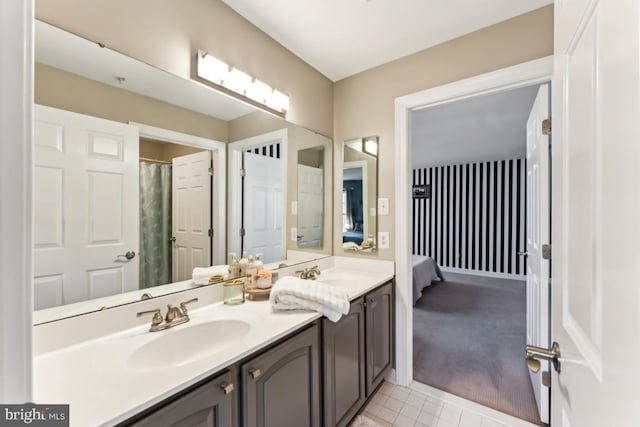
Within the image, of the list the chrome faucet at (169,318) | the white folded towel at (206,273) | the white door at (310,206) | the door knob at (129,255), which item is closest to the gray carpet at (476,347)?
the white door at (310,206)

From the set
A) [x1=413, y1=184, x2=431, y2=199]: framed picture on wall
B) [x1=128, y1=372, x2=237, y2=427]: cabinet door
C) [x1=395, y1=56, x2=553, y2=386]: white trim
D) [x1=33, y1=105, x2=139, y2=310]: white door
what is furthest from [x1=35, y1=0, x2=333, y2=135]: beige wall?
[x1=413, y1=184, x2=431, y2=199]: framed picture on wall

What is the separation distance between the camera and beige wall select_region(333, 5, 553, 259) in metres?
1.57

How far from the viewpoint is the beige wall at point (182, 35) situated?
1034mm

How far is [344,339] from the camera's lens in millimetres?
1486

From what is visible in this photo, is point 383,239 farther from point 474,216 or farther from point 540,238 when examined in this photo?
point 474,216

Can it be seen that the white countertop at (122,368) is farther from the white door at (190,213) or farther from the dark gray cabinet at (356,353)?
the dark gray cabinet at (356,353)

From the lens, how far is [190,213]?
144cm

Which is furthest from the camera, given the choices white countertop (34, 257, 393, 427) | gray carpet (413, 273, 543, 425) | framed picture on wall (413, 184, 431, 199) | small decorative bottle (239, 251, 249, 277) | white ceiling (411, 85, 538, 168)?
framed picture on wall (413, 184, 431, 199)

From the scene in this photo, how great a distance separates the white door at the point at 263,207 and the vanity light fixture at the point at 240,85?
0.34m

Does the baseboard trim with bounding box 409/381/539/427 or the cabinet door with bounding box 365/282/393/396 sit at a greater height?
the cabinet door with bounding box 365/282/393/396

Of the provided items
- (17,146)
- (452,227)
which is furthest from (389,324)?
(452,227)

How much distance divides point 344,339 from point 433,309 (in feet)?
8.34

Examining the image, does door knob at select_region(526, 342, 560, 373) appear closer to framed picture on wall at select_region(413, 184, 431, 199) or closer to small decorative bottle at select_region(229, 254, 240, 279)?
small decorative bottle at select_region(229, 254, 240, 279)

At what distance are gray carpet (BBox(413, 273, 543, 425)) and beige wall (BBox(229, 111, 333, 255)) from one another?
1333 millimetres
